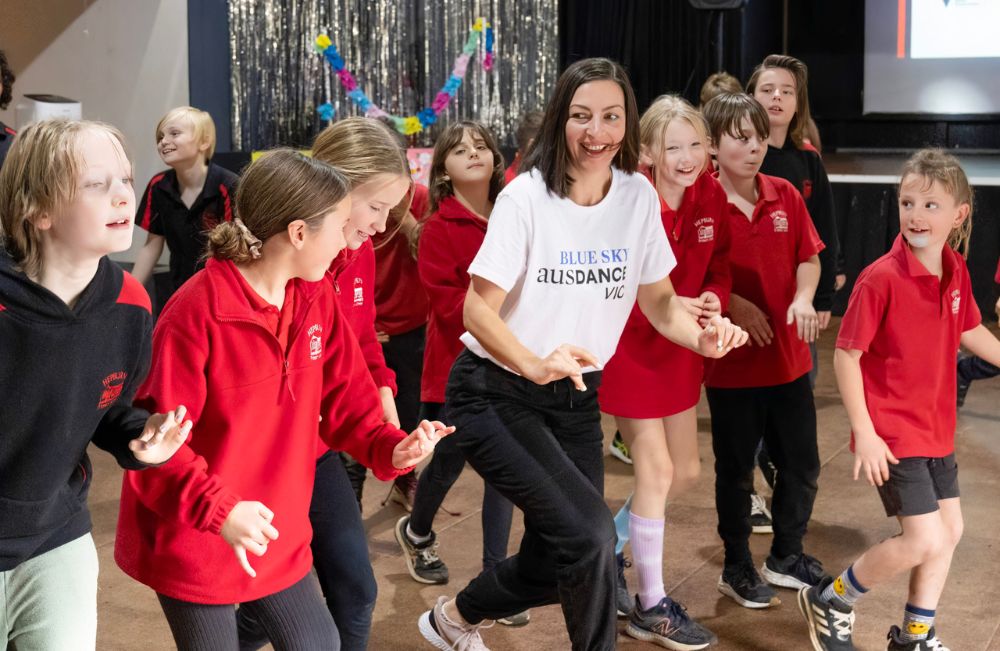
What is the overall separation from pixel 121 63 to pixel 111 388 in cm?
700

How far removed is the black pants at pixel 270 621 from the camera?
2.18 metres

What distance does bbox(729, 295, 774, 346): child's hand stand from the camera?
11.6 feet

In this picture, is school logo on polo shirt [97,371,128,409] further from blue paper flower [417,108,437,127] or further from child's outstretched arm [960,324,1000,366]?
blue paper flower [417,108,437,127]

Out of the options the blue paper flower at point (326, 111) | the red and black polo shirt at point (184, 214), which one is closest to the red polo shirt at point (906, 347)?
the red and black polo shirt at point (184, 214)

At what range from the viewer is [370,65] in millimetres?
8914

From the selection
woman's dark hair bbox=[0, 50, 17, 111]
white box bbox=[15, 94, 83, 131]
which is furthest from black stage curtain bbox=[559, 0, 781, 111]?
woman's dark hair bbox=[0, 50, 17, 111]

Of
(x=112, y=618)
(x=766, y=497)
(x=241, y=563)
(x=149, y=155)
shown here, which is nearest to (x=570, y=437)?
(x=241, y=563)

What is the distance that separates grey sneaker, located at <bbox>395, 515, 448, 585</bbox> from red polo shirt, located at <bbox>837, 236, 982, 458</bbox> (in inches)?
56.3

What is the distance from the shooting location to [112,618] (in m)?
3.53

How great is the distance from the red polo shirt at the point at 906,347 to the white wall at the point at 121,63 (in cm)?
645

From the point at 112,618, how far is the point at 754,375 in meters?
1.95

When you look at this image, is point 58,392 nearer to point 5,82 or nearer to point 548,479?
point 548,479

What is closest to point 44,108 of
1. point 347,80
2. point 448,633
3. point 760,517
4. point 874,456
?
point 347,80

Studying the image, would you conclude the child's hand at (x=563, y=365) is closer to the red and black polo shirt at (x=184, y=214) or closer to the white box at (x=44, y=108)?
the red and black polo shirt at (x=184, y=214)
